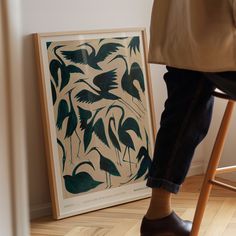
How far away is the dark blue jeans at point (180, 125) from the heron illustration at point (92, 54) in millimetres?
608

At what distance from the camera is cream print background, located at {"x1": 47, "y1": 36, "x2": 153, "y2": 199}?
5.48ft

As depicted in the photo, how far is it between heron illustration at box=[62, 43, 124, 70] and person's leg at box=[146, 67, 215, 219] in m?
0.61

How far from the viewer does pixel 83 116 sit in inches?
67.6

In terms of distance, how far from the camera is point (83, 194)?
1712 millimetres

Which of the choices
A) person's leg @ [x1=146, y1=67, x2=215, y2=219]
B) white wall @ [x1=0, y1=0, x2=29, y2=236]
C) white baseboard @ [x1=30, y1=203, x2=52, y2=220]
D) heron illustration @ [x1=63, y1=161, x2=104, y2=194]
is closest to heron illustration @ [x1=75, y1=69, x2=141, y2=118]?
heron illustration @ [x1=63, y1=161, x2=104, y2=194]

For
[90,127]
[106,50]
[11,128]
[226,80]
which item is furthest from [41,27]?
[11,128]

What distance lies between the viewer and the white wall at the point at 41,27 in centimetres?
162

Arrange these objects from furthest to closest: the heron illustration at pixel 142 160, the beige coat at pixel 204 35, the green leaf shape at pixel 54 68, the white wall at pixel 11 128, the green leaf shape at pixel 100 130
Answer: the heron illustration at pixel 142 160
the green leaf shape at pixel 100 130
the green leaf shape at pixel 54 68
the beige coat at pixel 204 35
the white wall at pixel 11 128

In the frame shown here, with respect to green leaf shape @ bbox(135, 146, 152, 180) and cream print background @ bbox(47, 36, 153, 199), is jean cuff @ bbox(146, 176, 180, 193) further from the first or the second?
green leaf shape @ bbox(135, 146, 152, 180)

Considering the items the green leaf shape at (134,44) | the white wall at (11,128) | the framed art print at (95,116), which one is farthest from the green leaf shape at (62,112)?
the white wall at (11,128)

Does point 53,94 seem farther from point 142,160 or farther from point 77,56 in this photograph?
point 142,160

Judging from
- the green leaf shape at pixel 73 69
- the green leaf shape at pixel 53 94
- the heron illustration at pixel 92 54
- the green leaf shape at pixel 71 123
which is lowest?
the green leaf shape at pixel 71 123

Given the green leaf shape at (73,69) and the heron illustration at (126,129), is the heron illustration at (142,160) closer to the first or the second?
the heron illustration at (126,129)

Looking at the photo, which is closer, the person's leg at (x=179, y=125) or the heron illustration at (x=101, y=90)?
the person's leg at (x=179, y=125)
